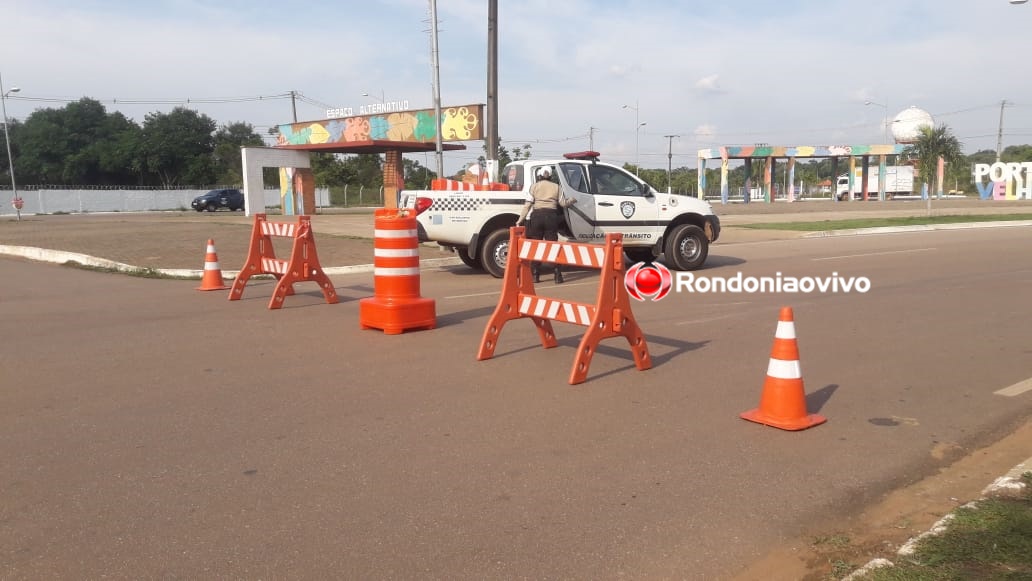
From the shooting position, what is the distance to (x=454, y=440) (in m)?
5.12

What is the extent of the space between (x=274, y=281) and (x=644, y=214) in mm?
6450

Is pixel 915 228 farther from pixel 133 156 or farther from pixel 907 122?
pixel 133 156

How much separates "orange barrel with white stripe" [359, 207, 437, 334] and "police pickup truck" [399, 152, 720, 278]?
13.3 feet

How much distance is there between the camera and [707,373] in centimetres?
683

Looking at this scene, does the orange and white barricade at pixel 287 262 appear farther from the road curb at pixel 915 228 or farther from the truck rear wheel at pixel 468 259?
the road curb at pixel 915 228

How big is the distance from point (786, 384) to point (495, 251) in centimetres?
846

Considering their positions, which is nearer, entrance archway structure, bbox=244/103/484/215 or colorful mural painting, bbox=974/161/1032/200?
entrance archway structure, bbox=244/103/484/215

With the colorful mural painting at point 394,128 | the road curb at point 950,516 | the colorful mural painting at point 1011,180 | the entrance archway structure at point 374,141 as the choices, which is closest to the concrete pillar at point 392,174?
the entrance archway structure at point 374,141

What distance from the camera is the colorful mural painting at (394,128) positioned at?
37906 mm

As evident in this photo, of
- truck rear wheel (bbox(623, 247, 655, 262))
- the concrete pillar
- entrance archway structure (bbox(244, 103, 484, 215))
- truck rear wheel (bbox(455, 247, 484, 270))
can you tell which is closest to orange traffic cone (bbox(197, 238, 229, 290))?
truck rear wheel (bbox(455, 247, 484, 270))

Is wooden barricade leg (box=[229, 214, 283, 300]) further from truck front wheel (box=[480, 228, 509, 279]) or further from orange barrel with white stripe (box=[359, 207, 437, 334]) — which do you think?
truck front wheel (box=[480, 228, 509, 279])

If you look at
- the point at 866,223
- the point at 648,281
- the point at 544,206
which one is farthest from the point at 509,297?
the point at 866,223

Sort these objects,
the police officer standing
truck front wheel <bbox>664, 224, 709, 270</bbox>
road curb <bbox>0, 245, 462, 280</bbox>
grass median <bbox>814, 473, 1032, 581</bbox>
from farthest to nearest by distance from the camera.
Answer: road curb <bbox>0, 245, 462, 280</bbox>, truck front wheel <bbox>664, 224, 709, 270</bbox>, the police officer standing, grass median <bbox>814, 473, 1032, 581</bbox>

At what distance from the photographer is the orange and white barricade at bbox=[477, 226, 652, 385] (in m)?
6.49
